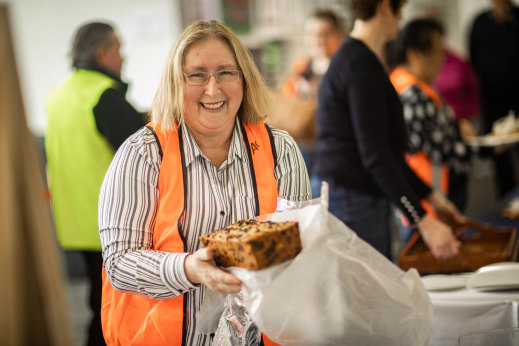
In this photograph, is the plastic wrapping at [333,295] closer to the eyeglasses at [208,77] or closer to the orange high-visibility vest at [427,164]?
the eyeglasses at [208,77]

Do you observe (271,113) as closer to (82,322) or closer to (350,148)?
(350,148)

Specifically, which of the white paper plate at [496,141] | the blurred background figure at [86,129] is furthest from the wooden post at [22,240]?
the white paper plate at [496,141]

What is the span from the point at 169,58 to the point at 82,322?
111 inches

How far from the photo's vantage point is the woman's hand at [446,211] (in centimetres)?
215

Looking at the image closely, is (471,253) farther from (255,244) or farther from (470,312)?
(255,244)

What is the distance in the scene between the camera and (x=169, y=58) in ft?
3.79

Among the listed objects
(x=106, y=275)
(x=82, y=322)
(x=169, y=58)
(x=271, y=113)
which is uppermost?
(x=169, y=58)

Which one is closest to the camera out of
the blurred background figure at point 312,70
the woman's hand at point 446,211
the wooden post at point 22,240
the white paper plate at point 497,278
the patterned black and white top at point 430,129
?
the wooden post at point 22,240

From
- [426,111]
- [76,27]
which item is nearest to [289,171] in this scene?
[426,111]

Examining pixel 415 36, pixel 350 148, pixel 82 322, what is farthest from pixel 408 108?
pixel 82 322

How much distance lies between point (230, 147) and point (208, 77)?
148mm

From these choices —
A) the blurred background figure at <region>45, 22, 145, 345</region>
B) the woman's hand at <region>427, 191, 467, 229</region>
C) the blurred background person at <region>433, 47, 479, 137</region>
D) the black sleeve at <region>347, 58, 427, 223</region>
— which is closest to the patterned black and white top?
the woman's hand at <region>427, 191, 467, 229</region>

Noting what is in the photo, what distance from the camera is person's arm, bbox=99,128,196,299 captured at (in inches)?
43.4

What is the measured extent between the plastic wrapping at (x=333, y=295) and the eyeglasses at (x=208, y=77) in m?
0.28
